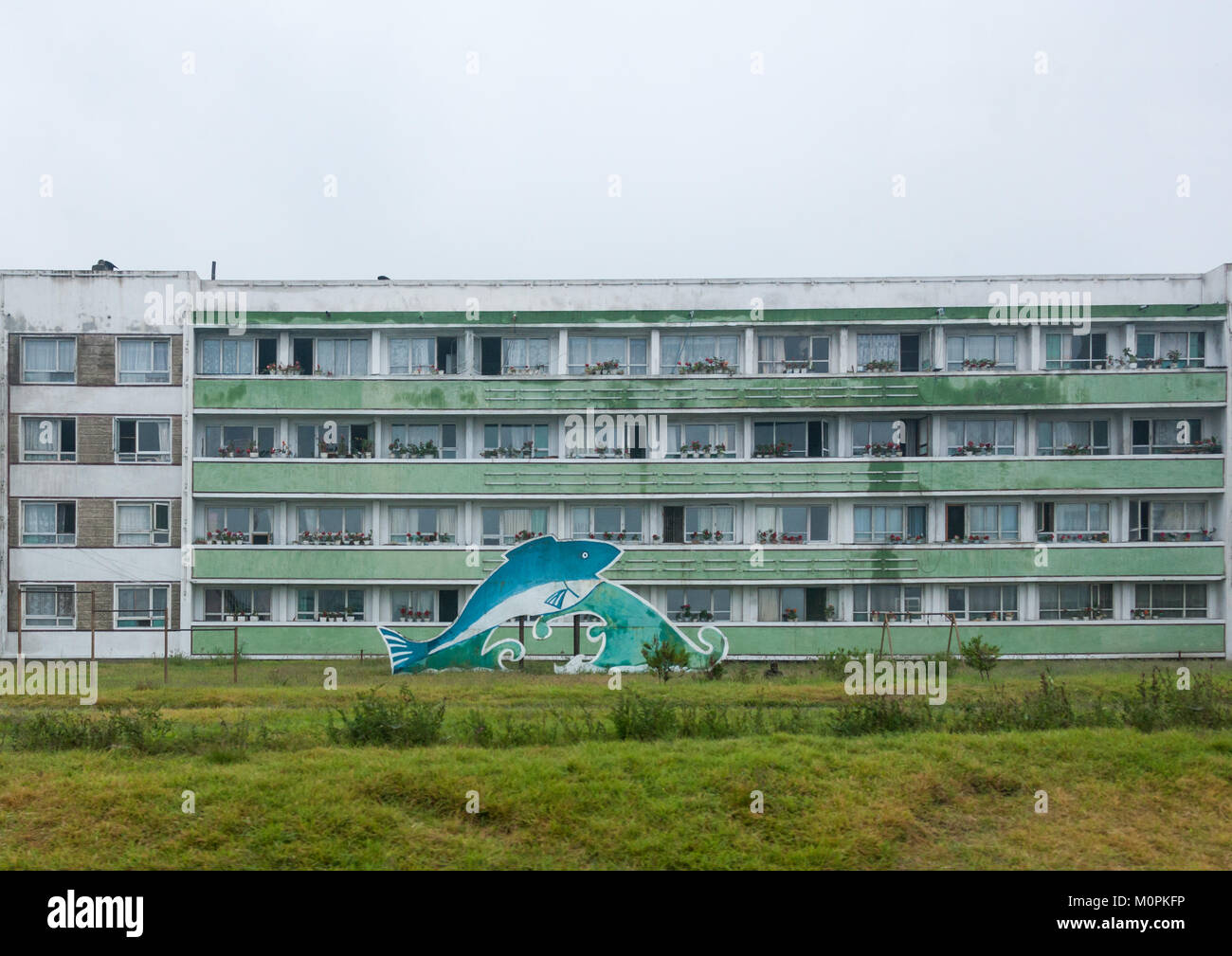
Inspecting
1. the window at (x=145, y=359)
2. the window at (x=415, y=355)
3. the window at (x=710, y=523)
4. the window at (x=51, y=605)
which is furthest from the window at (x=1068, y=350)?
the window at (x=51, y=605)

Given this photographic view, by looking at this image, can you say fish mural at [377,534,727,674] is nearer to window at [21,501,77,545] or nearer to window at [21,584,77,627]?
window at [21,584,77,627]

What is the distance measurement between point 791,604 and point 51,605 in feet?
82.8

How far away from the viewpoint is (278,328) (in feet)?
120

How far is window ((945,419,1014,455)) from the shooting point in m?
36.7

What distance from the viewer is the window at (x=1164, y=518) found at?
36.4 meters

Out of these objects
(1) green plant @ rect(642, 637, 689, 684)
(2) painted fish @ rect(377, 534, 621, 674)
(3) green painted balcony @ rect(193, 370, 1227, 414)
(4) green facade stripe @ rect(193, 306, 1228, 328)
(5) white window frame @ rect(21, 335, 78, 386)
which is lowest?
(1) green plant @ rect(642, 637, 689, 684)

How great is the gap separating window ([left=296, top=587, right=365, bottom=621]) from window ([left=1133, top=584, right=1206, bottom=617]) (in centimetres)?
2663

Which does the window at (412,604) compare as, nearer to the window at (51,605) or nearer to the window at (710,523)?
the window at (710,523)

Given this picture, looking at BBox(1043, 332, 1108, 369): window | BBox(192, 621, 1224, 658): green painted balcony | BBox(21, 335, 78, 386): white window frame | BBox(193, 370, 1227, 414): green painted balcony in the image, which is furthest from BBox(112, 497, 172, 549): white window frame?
BBox(1043, 332, 1108, 369): window

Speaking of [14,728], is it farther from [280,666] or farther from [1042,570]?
[1042,570]

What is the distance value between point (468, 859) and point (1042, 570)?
29498mm

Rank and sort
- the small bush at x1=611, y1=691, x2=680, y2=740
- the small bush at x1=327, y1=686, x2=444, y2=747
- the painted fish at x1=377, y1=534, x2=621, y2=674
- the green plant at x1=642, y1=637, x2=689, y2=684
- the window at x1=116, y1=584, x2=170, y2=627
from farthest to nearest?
1. the window at x1=116, y1=584, x2=170, y2=627
2. the painted fish at x1=377, y1=534, x2=621, y2=674
3. the green plant at x1=642, y1=637, x2=689, y2=684
4. the small bush at x1=611, y1=691, x2=680, y2=740
5. the small bush at x1=327, y1=686, x2=444, y2=747

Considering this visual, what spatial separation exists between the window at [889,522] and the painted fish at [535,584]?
40.1ft

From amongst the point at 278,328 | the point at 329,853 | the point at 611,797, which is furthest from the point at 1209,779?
the point at 278,328
